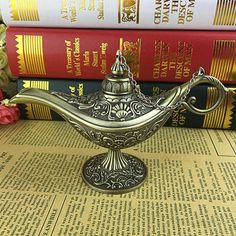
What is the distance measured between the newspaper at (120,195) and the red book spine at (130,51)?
0.38 ft

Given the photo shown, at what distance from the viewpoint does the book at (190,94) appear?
58 cm

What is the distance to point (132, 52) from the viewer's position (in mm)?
546

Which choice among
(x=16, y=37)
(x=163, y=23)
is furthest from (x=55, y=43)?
(x=163, y=23)

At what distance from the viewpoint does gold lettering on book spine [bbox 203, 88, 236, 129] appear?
0.57 metres

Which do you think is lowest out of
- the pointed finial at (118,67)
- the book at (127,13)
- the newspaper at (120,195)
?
the newspaper at (120,195)

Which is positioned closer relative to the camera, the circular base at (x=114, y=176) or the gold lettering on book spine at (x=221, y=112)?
the circular base at (x=114, y=176)

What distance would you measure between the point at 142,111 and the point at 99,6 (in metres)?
0.21

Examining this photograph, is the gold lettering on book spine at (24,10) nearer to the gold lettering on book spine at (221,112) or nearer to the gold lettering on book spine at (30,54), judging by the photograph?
the gold lettering on book spine at (30,54)

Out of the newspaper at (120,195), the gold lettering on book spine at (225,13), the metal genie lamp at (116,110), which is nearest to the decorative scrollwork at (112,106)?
the metal genie lamp at (116,110)

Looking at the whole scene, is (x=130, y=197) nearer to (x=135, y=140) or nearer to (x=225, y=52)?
(x=135, y=140)

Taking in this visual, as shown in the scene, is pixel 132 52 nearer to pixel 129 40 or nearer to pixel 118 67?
pixel 129 40

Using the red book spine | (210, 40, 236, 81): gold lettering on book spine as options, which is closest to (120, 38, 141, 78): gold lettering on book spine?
the red book spine

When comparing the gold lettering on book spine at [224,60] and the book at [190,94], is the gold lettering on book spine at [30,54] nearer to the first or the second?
the book at [190,94]

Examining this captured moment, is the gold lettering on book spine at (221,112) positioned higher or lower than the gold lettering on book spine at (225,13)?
lower
